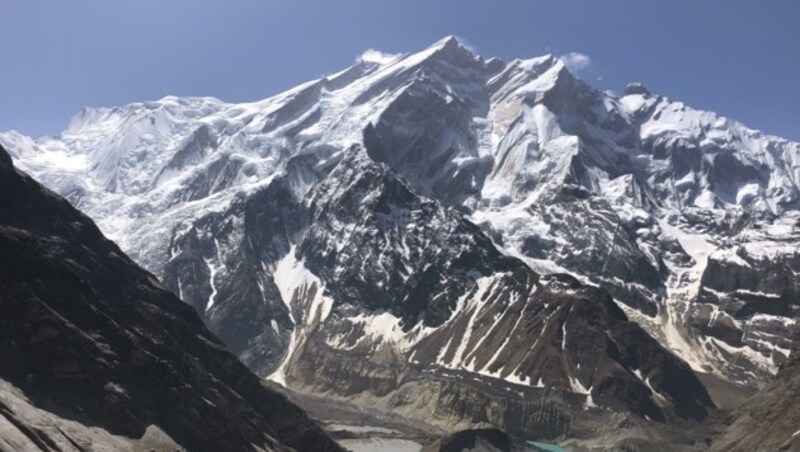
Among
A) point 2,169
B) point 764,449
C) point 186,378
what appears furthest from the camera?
point 764,449

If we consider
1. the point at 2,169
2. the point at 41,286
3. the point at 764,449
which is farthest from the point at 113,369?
the point at 764,449

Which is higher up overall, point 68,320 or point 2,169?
Result: point 2,169

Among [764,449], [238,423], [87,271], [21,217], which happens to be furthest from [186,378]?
[764,449]

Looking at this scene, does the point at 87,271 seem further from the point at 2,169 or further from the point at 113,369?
the point at 113,369

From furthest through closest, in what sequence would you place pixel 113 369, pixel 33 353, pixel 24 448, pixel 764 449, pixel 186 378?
pixel 764 449
pixel 186 378
pixel 113 369
pixel 33 353
pixel 24 448

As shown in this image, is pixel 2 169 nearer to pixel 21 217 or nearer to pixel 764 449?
pixel 21 217

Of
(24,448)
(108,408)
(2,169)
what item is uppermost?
(2,169)

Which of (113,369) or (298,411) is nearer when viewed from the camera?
(113,369)
